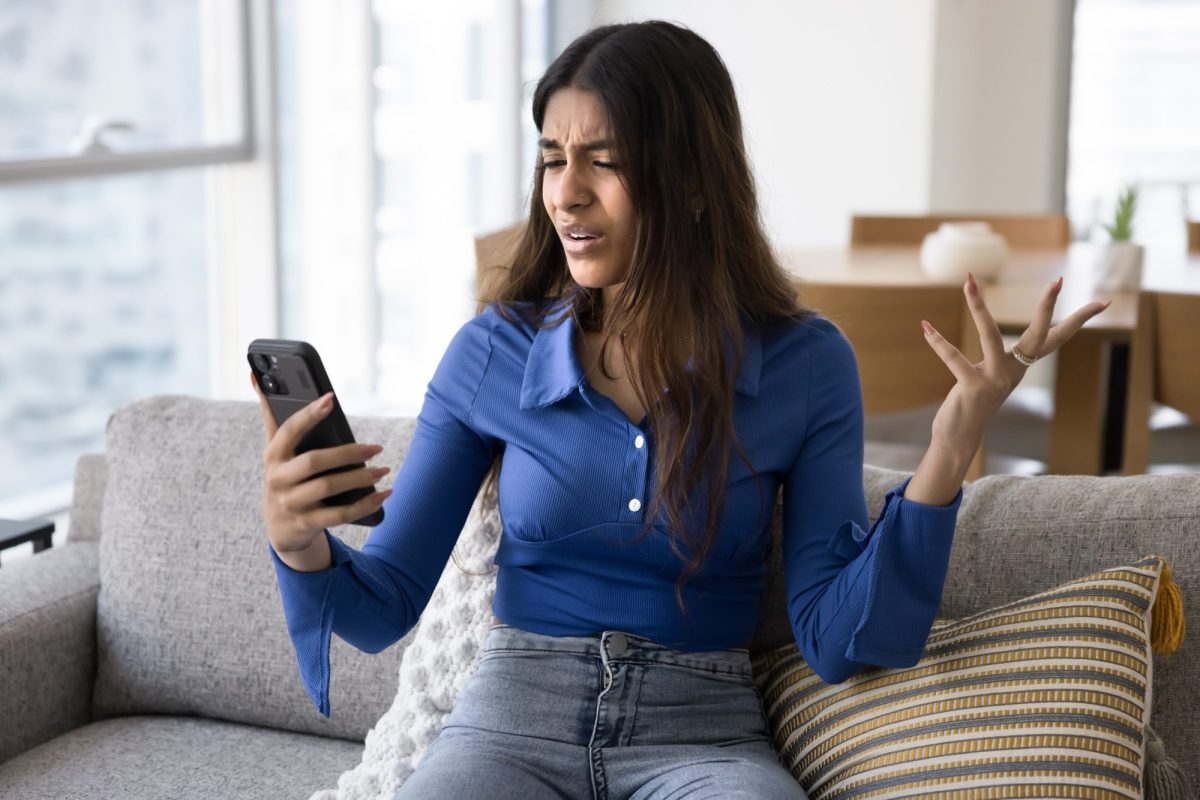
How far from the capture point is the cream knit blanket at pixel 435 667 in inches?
60.6

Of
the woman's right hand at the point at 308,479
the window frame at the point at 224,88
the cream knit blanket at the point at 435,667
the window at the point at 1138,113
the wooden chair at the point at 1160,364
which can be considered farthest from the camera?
the window at the point at 1138,113

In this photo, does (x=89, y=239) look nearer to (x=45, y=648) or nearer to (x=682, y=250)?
(x=45, y=648)

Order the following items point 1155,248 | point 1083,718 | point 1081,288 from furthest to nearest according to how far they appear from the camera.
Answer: point 1155,248 < point 1081,288 < point 1083,718

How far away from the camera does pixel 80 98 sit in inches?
134

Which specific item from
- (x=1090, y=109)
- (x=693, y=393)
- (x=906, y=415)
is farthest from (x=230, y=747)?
(x=1090, y=109)

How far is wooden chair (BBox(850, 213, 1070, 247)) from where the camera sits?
3.96 metres

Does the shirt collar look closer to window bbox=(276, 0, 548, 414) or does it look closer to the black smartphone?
the black smartphone

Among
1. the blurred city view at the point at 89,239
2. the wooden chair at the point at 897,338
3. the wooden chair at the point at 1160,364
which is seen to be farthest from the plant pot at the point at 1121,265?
the blurred city view at the point at 89,239

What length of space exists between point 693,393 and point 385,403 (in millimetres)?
3490

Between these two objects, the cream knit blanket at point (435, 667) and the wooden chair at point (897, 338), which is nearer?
the cream knit blanket at point (435, 667)

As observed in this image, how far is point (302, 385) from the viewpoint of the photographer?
126cm

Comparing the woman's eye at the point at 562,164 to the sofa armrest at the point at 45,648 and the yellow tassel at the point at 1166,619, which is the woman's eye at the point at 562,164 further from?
the sofa armrest at the point at 45,648

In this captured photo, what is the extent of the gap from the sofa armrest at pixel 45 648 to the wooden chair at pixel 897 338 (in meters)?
1.45

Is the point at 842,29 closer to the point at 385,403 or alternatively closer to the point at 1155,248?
the point at 1155,248
